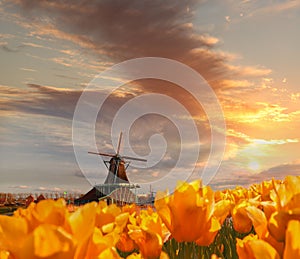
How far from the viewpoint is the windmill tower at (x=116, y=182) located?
42656 millimetres

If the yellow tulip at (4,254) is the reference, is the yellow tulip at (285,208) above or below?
above

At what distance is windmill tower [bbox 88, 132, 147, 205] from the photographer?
42.7m

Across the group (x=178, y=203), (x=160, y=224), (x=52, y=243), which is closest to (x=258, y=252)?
(x=52, y=243)

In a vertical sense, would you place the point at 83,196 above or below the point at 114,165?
below

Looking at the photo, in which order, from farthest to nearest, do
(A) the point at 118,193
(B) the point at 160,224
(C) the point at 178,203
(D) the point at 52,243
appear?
(A) the point at 118,193
(B) the point at 160,224
(C) the point at 178,203
(D) the point at 52,243

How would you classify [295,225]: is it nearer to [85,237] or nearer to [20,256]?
[85,237]

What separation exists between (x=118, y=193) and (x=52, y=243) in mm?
42361

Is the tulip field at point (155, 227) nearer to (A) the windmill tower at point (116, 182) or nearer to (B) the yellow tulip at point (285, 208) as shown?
(B) the yellow tulip at point (285, 208)

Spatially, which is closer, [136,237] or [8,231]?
[8,231]

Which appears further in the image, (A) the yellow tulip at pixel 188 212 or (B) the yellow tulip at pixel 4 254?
(A) the yellow tulip at pixel 188 212

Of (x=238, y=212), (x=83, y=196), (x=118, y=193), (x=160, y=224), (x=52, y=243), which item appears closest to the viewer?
(x=52, y=243)

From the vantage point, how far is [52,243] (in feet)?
3.16

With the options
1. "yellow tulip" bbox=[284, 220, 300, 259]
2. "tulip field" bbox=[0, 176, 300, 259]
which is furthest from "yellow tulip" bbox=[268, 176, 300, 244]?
"yellow tulip" bbox=[284, 220, 300, 259]

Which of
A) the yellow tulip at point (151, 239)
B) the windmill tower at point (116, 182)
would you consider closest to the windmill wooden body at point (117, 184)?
the windmill tower at point (116, 182)
